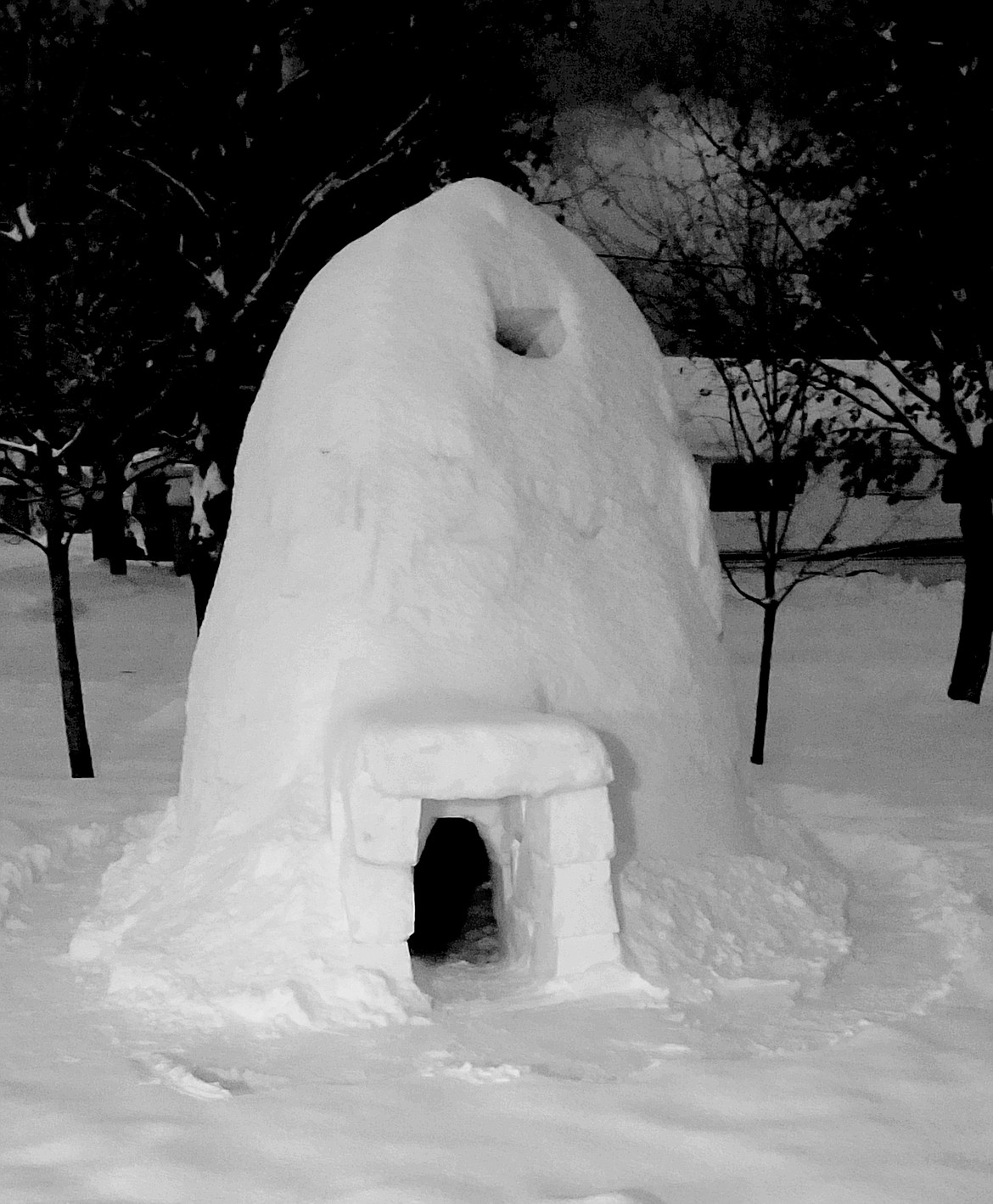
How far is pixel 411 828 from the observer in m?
4.89

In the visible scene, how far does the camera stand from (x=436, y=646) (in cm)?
558

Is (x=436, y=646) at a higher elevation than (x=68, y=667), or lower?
higher

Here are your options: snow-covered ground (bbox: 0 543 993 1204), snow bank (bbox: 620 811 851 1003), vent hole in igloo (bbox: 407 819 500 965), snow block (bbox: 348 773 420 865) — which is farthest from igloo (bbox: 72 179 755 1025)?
vent hole in igloo (bbox: 407 819 500 965)

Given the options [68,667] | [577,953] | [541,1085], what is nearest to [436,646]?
[577,953]

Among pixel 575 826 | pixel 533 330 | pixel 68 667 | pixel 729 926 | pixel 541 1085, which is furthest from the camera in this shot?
pixel 68 667

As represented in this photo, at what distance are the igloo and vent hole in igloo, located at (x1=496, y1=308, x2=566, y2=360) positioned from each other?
0.02m

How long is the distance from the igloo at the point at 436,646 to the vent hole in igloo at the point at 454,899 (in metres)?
0.38

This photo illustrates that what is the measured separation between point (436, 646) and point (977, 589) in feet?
22.9

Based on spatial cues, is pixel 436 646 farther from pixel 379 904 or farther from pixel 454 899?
pixel 454 899

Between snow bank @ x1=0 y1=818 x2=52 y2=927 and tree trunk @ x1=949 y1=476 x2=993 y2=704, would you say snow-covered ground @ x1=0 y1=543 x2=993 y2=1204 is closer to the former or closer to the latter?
snow bank @ x1=0 y1=818 x2=52 y2=927

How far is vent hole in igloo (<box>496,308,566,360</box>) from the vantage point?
6.34 metres

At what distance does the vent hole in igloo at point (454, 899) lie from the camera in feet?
19.1

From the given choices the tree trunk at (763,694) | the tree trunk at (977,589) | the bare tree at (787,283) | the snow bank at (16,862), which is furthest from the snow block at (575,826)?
the tree trunk at (977,589)

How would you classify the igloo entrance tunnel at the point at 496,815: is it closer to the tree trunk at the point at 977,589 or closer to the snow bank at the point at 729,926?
the snow bank at the point at 729,926
